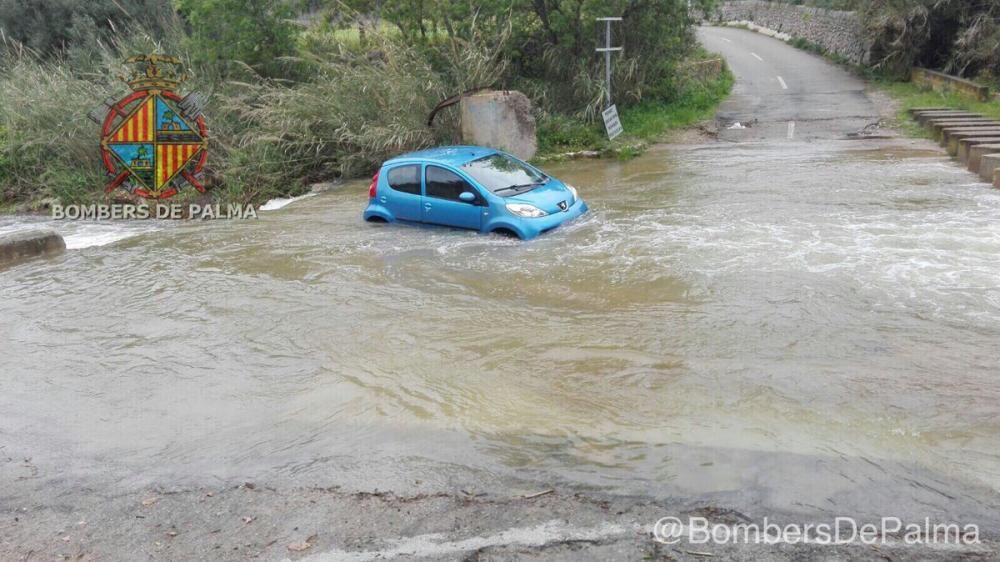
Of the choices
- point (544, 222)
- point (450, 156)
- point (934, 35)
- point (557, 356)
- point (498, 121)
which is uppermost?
point (934, 35)

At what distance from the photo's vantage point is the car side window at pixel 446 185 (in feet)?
40.8

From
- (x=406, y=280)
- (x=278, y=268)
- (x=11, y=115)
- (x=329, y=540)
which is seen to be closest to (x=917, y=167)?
(x=406, y=280)

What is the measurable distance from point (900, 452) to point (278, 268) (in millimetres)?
8502

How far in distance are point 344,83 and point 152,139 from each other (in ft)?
14.4

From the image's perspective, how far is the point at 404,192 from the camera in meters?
13.2

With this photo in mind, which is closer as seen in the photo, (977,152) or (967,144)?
(977,152)

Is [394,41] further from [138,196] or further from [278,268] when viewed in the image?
[278,268]

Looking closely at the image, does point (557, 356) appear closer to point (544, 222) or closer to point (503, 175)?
point (544, 222)

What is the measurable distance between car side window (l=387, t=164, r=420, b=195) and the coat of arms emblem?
7254 millimetres

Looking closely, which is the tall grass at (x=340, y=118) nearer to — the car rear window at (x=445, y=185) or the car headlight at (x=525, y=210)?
the car rear window at (x=445, y=185)

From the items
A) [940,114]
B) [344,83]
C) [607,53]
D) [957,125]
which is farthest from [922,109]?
[344,83]

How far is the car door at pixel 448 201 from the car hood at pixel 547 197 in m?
0.53

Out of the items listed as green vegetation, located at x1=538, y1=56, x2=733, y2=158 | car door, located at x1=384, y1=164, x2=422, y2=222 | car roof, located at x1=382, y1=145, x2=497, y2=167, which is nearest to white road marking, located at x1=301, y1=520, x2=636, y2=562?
car roof, located at x1=382, y1=145, x2=497, y2=167

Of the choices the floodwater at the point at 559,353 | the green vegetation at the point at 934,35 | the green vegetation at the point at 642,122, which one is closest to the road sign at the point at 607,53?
the green vegetation at the point at 642,122
